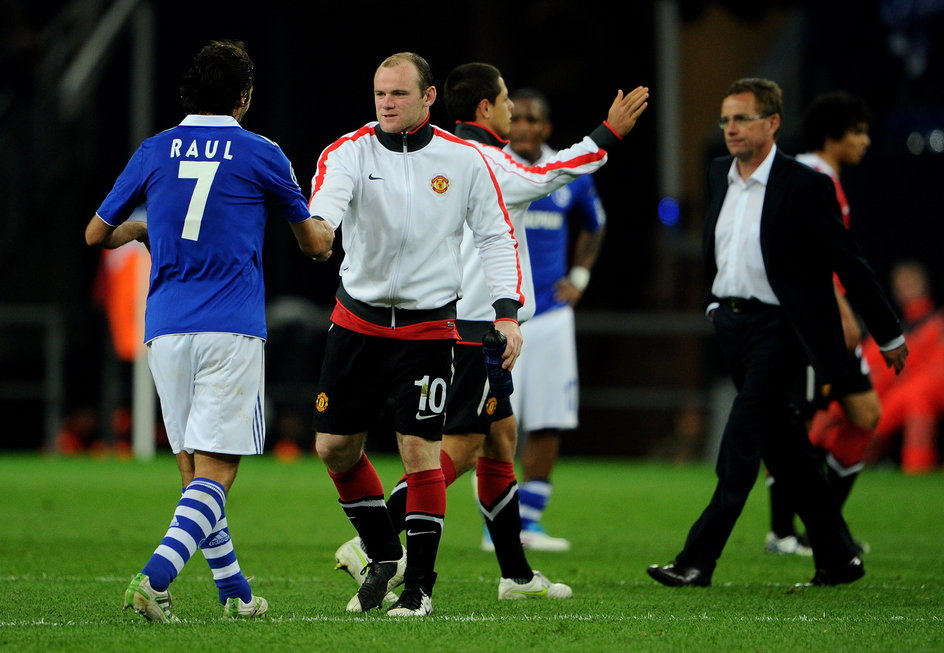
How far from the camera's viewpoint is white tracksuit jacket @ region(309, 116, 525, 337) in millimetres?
6469

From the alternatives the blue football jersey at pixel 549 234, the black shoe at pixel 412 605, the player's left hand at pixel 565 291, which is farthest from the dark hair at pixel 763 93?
the black shoe at pixel 412 605

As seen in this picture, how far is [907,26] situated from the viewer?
1750cm

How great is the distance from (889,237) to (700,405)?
9.79 feet

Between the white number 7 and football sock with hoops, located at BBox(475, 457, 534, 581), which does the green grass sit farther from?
the white number 7

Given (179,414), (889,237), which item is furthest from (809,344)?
(889,237)

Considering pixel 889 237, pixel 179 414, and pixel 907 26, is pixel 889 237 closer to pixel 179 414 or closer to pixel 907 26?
pixel 907 26

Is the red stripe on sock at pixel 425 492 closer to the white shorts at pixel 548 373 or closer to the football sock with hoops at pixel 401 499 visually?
the football sock with hoops at pixel 401 499

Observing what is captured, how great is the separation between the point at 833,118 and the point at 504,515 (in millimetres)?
3716

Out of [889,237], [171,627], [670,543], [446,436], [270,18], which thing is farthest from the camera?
[270,18]

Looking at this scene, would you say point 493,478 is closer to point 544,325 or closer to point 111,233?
point 111,233

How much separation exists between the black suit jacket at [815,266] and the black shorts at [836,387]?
0.49m

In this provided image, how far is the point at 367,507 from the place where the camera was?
266 inches

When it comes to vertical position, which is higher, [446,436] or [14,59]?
[14,59]

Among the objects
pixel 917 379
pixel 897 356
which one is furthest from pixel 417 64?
pixel 917 379
